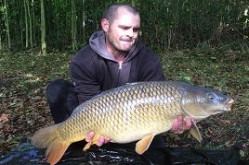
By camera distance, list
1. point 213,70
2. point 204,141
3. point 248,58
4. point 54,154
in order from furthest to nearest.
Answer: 1. point 248,58
2. point 213,70
3. point 204,141
4. point 54,154

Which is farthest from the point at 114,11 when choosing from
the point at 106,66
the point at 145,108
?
the point at 145,108

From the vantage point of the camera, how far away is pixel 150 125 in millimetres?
2020

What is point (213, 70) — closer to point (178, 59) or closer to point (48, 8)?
point (178, 59)

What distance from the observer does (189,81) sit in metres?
5.17

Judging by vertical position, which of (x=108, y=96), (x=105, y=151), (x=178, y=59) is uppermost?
(x=108, y=96)

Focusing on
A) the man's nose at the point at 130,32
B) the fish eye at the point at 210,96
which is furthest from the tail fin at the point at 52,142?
the fish eye at the point at 210,96

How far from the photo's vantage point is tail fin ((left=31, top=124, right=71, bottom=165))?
2.21 metres

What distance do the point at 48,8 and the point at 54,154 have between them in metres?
12.5

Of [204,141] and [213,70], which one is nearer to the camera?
[204,141]

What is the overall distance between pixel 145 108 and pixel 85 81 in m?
0.81

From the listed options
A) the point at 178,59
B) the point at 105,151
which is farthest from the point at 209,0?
the point at 105,151

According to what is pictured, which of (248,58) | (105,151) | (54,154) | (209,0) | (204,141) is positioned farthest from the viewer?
(209,0)

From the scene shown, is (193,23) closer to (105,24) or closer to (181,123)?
(105,24)

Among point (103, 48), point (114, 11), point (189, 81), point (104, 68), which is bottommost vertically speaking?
point (189, 81)
